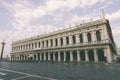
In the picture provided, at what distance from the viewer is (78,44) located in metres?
40.7

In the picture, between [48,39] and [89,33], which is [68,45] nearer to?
[89,33]

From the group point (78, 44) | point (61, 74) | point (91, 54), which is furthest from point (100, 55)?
point (61, 74)

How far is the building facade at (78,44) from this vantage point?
36.3m

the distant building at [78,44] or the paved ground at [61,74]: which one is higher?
the distant building at [78,44]

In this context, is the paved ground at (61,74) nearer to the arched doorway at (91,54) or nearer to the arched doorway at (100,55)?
the arched doorway at (100,55)

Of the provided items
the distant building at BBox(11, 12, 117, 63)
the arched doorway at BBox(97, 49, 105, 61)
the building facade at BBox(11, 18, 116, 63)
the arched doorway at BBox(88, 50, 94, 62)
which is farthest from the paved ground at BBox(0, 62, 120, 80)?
the arched doorway at BBox(88, 50, 94, 62)

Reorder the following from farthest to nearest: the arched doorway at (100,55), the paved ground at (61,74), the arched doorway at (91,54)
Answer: the arched doorway at (91,54)
the arched doorway at (100,55)
the paved ground at (61,74)

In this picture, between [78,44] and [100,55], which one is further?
[78,44]

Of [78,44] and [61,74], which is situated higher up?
[78,44]

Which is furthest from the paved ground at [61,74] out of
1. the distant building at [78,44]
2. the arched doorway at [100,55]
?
the arched doorway at [100,55]

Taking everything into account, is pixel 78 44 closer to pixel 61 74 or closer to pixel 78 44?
pixel 78 44

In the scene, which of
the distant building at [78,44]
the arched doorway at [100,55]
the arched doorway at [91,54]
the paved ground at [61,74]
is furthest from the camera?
the arched doorway at [91,54]

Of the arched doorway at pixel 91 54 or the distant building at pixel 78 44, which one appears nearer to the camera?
the distant building at pixel 78 44

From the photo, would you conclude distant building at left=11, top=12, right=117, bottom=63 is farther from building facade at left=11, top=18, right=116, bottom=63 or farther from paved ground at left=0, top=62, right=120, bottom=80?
paved ground at left=0, top=62, right=120, bottom=80
